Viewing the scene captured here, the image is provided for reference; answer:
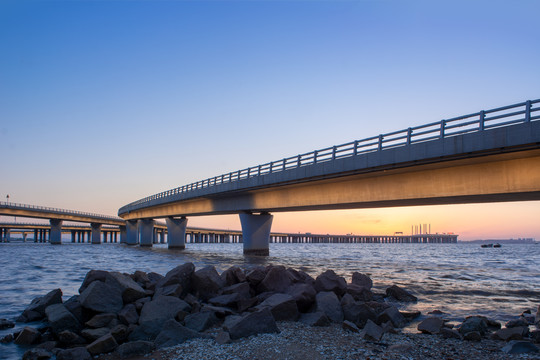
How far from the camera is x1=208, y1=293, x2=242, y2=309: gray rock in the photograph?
12023mm

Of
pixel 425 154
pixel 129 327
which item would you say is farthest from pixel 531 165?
pixel 129 327

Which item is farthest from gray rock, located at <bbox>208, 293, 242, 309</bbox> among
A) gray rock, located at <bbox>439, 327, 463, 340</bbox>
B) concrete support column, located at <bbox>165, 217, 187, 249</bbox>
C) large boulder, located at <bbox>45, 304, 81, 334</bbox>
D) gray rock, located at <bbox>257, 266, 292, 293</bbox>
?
concrete support column, located at <bbox>165, 217, 187, 249</bbox>

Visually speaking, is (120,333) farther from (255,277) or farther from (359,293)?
(359,293)

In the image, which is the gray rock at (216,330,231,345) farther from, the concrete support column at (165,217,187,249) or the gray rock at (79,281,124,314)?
the concrete support column at (165,217,187,249)

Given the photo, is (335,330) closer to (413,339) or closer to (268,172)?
(413,339)

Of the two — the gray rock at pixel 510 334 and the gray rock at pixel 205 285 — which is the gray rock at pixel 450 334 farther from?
the gray rock at pixel 205 285

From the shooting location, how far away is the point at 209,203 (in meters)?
52.0

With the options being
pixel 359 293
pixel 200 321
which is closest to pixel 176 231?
pixel 359 293

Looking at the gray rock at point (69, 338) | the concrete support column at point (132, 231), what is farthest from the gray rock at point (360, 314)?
the concrete support column at point (132, 231)

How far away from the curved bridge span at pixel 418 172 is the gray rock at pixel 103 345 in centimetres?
1834

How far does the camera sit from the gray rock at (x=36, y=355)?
821 cm

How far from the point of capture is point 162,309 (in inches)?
411

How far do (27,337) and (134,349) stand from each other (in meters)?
3.16

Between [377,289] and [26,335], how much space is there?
13391 millimetres
